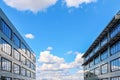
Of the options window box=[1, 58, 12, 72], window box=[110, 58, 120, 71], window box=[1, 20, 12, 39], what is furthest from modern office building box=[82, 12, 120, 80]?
window box=[1, 58, 12, 72]

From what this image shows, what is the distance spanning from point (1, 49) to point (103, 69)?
94.5ft

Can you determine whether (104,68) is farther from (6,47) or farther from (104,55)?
(6,47)

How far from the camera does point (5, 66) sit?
48312 mm

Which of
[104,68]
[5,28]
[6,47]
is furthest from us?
[104,68]

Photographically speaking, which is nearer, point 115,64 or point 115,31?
point 115,31

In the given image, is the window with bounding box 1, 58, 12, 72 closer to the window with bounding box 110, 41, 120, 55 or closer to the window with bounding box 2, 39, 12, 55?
the window with bounding box 2, 39, 12, 55

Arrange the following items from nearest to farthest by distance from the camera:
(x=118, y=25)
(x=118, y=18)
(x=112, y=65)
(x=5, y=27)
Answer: (x=118, y=18)
(x=118, y=25)
(x=5, y=27)
(x=112, y=65)

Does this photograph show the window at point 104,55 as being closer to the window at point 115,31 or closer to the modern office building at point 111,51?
the modern office building at point 111,51

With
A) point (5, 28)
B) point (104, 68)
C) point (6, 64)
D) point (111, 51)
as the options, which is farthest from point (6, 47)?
point (104, 68)

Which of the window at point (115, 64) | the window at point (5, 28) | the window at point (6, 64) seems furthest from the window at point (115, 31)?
the window at point (6, 64)

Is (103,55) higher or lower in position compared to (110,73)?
higher

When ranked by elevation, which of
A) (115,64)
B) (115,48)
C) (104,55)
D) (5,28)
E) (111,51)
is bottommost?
(115,64)

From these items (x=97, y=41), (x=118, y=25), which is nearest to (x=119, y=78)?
(x=118, y=25)

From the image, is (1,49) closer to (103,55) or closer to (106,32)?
(106,32)
